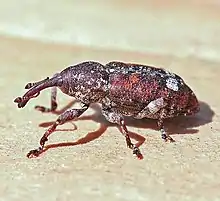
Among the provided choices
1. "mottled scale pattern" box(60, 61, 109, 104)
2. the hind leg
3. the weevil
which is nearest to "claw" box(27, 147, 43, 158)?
the weevil

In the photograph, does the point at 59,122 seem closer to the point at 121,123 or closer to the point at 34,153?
the point at 34,153

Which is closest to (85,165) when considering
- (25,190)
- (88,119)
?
(25,190)

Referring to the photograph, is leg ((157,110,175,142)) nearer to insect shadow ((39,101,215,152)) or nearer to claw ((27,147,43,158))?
insect shadow ((39,101,215,152))

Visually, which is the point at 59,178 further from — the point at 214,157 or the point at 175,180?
the point at 214,157

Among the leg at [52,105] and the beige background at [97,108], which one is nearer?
the beige background at [97,108]

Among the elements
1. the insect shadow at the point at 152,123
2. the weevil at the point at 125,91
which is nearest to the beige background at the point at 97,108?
the insect shadow at the point at 152,123

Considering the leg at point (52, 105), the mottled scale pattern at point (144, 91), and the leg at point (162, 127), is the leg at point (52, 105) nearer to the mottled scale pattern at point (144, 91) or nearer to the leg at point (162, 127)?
the mottled scale pattern at point (144, 91)
